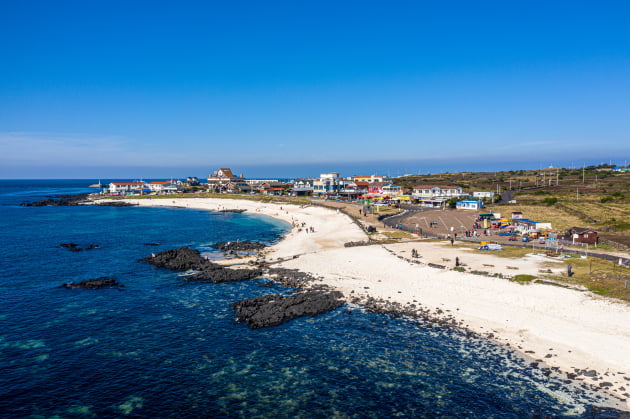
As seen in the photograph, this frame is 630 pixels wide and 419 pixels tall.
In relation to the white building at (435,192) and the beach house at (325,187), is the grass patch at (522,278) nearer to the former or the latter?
the white building at (435,192)

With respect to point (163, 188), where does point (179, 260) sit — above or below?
below

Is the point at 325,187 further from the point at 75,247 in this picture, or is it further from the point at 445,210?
the point at 75,247

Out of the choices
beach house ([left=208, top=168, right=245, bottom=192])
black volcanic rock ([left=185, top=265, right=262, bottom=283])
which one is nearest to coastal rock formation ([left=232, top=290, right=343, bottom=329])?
black volcanic rock ([left=185, top=265, right=262, bottom=283])

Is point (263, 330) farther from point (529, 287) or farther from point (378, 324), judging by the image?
point (529, 287)

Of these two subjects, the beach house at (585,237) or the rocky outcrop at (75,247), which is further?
the rocky outcrop at (75,247)

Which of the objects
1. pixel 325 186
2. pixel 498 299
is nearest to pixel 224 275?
pixel 498 299

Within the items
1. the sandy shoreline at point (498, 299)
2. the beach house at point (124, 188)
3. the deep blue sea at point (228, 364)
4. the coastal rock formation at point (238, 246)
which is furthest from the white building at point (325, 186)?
the deep blue sea at point (228, 364)

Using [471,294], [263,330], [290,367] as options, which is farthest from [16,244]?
[471,294]
